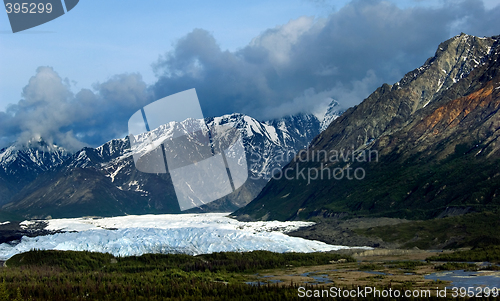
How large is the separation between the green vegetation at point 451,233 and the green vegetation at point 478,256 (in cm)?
2041

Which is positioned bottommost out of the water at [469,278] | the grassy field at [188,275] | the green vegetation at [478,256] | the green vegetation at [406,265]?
the green vegetation at [478,256]

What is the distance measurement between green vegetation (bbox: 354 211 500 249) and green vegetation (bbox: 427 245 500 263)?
20.4 m

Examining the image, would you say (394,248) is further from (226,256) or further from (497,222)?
(226,256)

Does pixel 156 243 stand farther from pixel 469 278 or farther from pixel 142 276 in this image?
pixel 469 278

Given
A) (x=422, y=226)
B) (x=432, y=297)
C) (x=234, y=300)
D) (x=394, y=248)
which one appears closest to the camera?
(x=432, y=297)

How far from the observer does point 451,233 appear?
178m

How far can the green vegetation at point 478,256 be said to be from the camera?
119 metres

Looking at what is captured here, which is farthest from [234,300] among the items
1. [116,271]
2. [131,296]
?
[116,271]

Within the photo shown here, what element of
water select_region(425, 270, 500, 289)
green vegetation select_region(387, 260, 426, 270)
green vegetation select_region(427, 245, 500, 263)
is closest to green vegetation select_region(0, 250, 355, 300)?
green vegetation select_region(387, 260, 426, 270)

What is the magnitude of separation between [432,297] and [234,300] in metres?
29.3

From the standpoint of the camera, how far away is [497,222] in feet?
595

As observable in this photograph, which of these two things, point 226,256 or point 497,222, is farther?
point 497,222

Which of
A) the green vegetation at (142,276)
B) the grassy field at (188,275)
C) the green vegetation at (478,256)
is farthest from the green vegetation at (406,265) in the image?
the green vegetation at (142,276)

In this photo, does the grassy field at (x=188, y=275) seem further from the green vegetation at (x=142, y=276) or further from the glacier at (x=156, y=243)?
the glacier at (x=156, y=243)
